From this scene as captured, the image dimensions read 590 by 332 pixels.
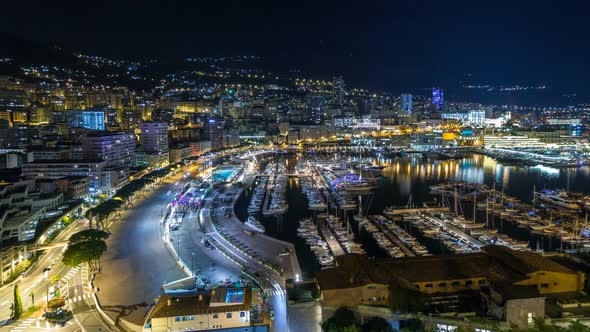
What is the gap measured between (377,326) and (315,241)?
620cm

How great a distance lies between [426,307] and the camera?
6973 millimetres

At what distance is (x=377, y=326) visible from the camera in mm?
6508

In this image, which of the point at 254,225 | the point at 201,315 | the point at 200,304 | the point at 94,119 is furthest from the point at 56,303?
the point at 94,119

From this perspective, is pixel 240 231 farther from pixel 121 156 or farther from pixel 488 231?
pixel 121 156

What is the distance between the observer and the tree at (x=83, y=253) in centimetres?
917

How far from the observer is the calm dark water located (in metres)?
13.1

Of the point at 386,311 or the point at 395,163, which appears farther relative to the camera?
the point at 395,163

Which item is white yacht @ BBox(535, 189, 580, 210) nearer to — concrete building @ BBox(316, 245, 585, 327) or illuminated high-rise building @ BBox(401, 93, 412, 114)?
concrete building @ BBox(316, 245, 585, 327)

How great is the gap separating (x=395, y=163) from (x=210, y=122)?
51.5 feet

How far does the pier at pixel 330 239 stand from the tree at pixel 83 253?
5.56m

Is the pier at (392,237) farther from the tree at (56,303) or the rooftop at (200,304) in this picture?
the tree at (56,303)

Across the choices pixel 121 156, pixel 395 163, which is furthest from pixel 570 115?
pixel 121 156

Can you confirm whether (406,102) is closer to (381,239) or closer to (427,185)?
(427,185)

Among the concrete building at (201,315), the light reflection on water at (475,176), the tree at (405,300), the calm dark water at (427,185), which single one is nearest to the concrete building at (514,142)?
the calm dark water at (427,185)
